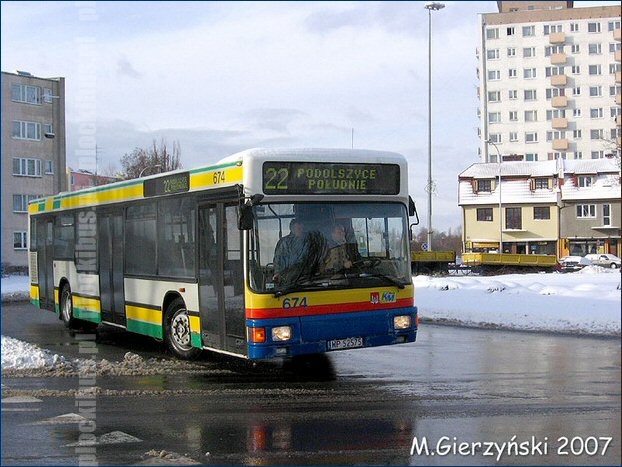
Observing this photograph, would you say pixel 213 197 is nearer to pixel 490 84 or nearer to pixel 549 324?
pixel 549 324

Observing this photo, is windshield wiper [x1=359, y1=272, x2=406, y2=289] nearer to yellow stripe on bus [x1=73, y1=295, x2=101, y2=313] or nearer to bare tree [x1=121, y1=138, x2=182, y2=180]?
yellow stripe on bus [x1=73, y1=295, x2=101, y2=313]

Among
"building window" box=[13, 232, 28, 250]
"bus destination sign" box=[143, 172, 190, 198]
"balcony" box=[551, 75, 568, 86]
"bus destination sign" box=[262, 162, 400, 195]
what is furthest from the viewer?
"balcony" box=[551, 75, 568, 86]

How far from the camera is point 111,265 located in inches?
616

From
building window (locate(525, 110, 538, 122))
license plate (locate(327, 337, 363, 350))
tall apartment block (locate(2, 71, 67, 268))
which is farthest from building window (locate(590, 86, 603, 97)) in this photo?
license plate (locate(327, 337, 363, 350))

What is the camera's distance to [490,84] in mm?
93125

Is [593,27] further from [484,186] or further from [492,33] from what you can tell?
[484,186]

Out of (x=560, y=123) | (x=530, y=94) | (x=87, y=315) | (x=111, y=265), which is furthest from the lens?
(x=530, y=94)

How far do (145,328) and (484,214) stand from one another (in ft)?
200

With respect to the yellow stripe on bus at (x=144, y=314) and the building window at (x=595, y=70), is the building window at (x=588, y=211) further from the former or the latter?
the yellow stripe on bus at (x=144, y=314)

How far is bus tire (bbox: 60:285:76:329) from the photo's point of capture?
59.3ft

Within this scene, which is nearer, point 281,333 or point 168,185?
point 281,333

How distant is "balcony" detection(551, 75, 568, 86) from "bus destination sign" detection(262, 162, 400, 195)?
85.8 m

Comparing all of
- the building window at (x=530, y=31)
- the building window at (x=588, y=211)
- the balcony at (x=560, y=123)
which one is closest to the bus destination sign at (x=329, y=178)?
the building window at (x=588, y=211)

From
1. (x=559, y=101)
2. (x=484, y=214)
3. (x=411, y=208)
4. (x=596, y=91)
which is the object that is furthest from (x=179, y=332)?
(x=596, y=91)
